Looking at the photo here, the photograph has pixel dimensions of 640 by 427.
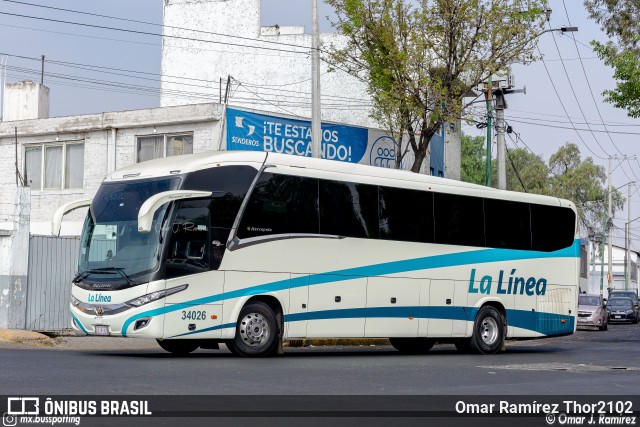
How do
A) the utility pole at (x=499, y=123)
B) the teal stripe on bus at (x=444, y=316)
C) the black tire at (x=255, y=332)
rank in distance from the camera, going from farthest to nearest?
the utility pole at (x=499, y=123), the teal stripe on bus at (x=444, y=316), the black tire at (x=255, y=332)

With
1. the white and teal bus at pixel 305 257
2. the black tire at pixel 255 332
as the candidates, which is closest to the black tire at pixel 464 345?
the white and teal bus at pixel 305 257

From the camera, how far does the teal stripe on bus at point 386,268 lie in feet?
58.5

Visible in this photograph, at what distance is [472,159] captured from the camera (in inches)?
3452

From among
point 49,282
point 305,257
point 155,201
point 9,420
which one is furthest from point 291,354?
point 9,420

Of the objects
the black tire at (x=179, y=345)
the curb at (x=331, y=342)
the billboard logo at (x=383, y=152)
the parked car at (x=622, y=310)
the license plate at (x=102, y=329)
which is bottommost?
the parked car at (x=622, y=310)

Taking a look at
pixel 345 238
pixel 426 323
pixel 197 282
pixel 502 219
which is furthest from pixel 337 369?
pixel 502 219

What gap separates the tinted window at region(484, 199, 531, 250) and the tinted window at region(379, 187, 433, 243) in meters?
1.86

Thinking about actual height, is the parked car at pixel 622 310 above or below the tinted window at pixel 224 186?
below

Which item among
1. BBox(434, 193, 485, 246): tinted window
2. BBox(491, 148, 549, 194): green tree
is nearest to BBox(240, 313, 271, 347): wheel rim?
BBox(434, 193, 485, 246): tinted window

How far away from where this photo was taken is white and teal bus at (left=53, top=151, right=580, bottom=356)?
691 inches

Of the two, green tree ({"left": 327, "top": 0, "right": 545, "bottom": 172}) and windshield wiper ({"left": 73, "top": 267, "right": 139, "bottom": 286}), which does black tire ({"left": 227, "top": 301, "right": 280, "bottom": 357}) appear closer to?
windshield wiper ({"left": 73, "top": 267, "right": 139, "bottom": 286})

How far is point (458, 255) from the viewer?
22344 mm

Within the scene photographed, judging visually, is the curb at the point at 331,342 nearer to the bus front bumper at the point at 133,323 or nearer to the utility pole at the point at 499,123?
the bus front bumper at the point at 133,323

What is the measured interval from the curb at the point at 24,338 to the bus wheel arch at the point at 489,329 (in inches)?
354
